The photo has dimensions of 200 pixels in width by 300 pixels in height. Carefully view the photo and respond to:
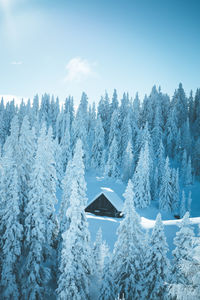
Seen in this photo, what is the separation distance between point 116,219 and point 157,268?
1660 centimetres

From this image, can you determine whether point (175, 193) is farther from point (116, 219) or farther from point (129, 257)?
point (129, 257)

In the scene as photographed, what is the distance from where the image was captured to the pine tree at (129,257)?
17312mm

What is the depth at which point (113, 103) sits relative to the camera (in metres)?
79.4

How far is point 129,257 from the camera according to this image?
57.6 feet

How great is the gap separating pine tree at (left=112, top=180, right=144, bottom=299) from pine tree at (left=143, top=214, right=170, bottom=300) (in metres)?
1.10

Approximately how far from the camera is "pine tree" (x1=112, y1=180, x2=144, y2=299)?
17.3m

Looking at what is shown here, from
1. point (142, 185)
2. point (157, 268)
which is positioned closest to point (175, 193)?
point (142, 185)

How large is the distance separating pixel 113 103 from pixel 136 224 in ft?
215

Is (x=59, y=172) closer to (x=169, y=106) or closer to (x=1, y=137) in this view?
(x=1, y=137)

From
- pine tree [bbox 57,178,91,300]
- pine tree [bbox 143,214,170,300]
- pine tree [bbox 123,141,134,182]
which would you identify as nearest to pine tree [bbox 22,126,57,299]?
pine tree [bbox 57,178,91,300]

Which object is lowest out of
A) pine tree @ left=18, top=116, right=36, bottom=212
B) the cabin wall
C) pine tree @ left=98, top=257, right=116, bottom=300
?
pine tree @ left=98, top=257, right=116, bottom=300

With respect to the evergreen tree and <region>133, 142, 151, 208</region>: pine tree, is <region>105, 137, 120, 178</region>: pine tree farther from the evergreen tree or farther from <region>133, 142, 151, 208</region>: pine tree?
the evergreen tree

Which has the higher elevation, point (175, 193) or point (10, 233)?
point (175, 193)

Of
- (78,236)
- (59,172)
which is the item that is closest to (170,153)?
(59,172)
